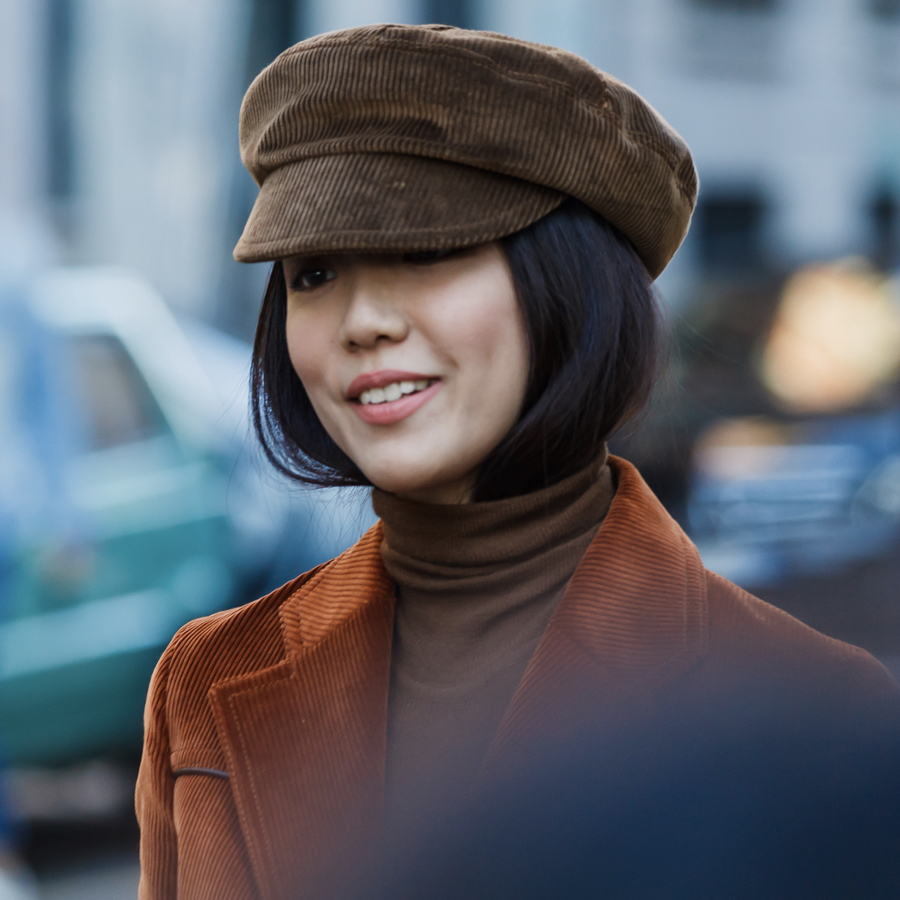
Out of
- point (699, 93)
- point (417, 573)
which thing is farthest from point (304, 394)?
point (699, 93)

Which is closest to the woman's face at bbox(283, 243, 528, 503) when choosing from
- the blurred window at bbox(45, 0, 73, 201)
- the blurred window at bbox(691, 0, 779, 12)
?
the blurred window at bbox(45, 0, 73, 201)

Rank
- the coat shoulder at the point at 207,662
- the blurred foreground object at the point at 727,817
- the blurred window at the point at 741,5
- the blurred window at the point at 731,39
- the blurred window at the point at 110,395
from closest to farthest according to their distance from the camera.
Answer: the blurred foreground object at the point at 727,817, the coat shoulder at the point at 207,662, the blurred window at the point at 110,395, the blurred window at the point at 731,39, the blurred window at the point at 741,5

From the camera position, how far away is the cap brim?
1083 millimetres

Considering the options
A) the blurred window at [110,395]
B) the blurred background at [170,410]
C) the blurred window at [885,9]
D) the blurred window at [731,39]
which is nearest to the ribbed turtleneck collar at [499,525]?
the blurred background at [170,410]

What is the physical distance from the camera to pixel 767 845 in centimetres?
46

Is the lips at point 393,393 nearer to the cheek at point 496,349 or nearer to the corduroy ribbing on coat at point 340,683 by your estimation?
the cheek at point 496,349

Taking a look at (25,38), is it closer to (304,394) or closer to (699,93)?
(304,394)

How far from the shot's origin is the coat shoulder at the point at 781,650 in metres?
1.13

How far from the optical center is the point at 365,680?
1.26 m

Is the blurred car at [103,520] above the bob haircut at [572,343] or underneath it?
underneath

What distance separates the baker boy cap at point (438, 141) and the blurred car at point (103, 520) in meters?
3.14

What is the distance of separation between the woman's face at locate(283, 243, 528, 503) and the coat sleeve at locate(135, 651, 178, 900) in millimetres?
438

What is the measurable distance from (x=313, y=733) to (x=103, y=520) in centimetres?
350

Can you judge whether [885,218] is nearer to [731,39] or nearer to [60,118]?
[731,39]
